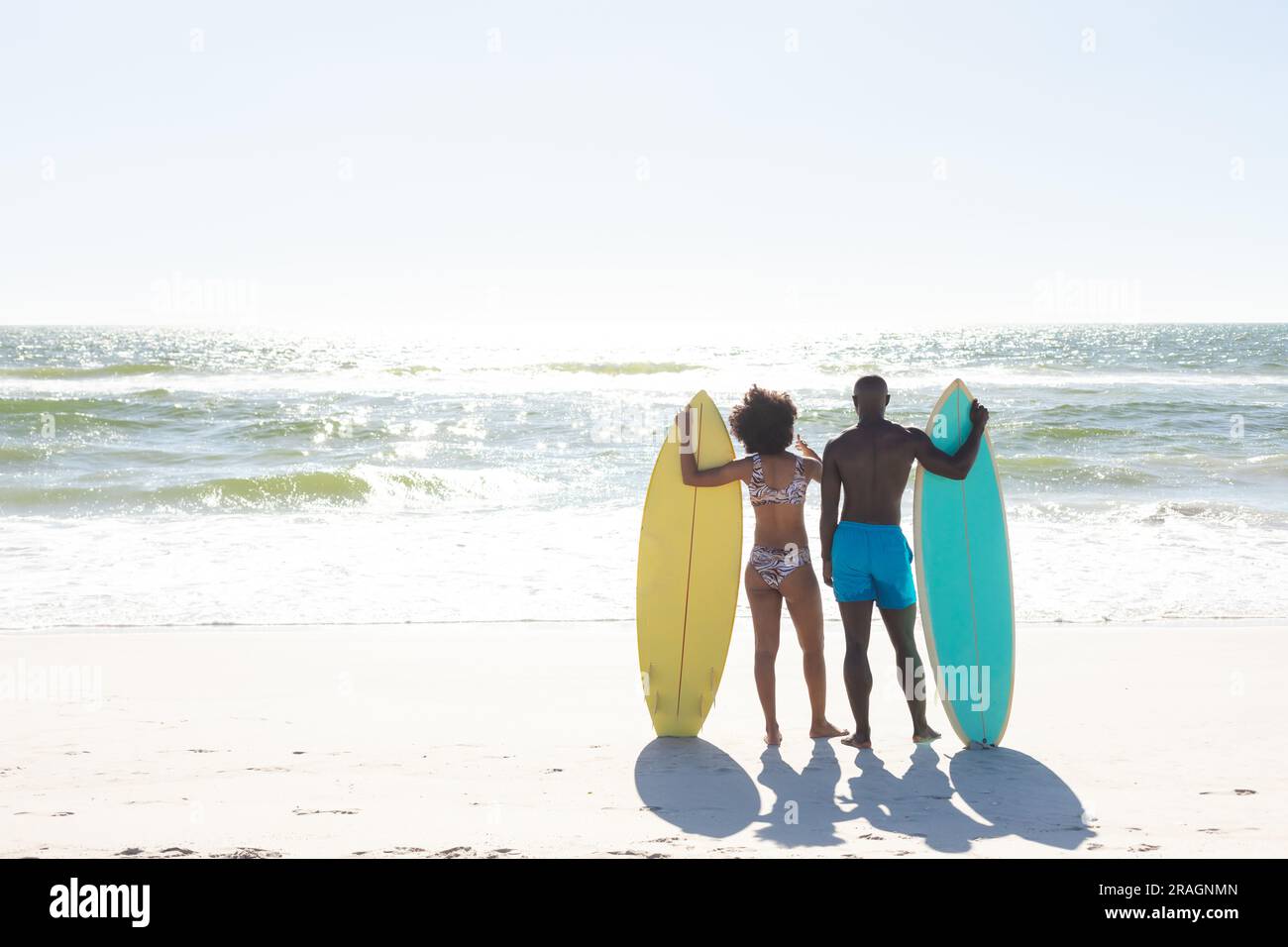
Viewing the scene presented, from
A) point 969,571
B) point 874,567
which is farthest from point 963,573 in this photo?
point 874,567

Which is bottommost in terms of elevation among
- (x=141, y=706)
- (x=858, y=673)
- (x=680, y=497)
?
(x=141, y=706)

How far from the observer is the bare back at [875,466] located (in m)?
3.88

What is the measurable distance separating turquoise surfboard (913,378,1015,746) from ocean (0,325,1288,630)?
2.56 meters

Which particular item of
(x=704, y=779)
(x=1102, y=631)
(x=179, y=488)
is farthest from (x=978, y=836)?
(x=179, y=488)

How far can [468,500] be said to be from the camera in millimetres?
12281

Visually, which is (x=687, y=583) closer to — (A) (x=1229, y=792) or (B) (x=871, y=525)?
(B) (x=871, y=525)

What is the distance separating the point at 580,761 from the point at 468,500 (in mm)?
8618

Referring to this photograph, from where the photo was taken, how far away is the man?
12.7 ft

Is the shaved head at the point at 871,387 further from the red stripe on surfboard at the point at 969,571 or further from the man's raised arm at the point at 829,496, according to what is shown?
the red stripe on surfboard at the point at 969,571

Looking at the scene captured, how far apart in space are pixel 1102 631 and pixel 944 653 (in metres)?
2.51

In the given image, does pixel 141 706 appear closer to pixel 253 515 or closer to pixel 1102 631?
pixel 1102 631
